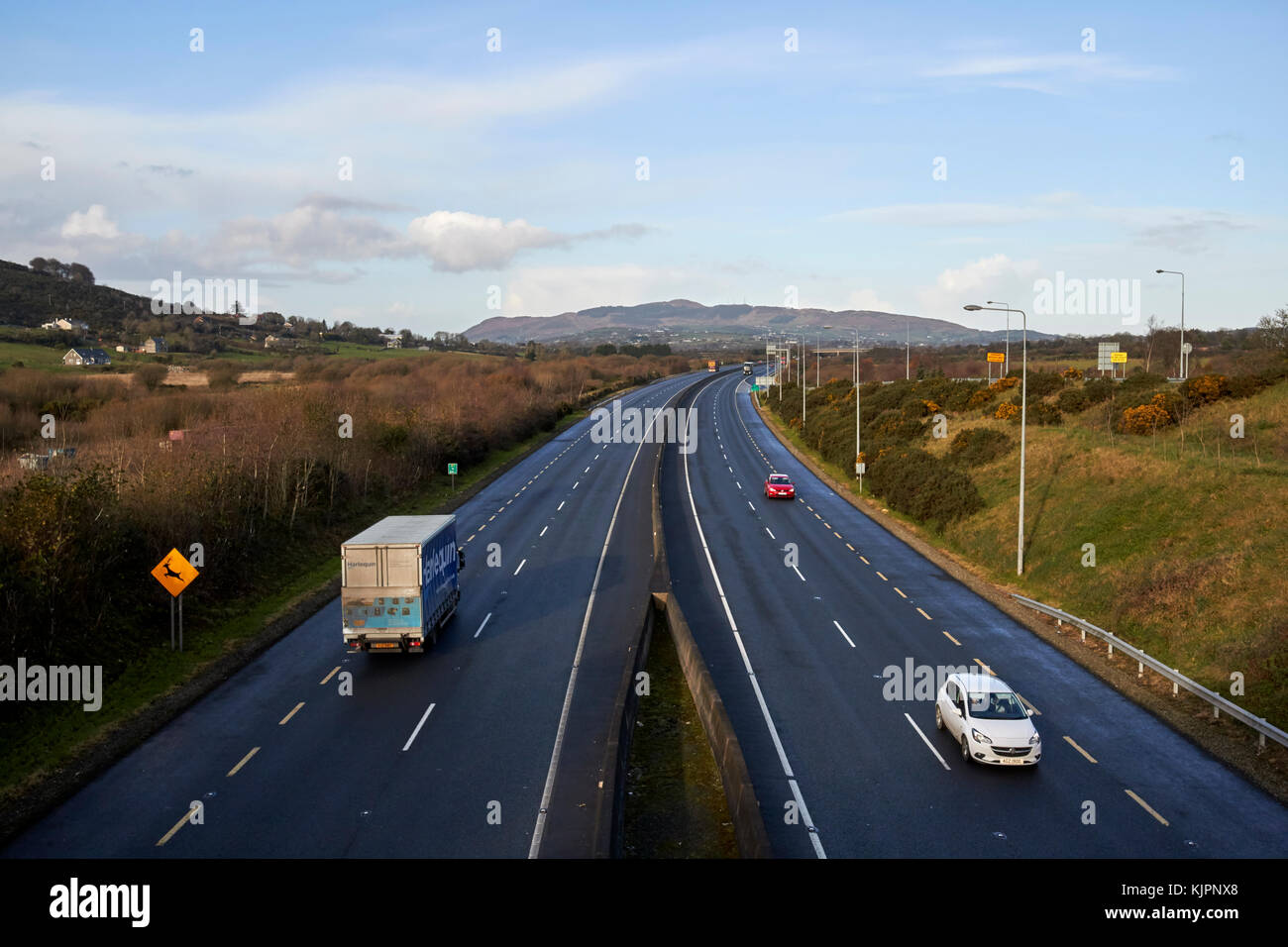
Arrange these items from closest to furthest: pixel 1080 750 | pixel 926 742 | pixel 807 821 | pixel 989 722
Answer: pixel 807 821
pixel 989 722
pixel 1080 750
pixel 926 742

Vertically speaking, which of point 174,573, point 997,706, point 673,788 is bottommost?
point 673,788

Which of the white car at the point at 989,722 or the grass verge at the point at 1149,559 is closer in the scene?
the white car at the point at 989,722

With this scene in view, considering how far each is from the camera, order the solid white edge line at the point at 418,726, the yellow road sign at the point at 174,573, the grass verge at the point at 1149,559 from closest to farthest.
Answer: the solid white edge line at the point at 418,726
the grass verge at the point at 1149,559
the yellow road sign at the point at 174,573

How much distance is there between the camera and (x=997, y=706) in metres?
17.7

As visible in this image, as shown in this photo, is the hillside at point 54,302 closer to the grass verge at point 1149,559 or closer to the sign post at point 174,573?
the sign post at point 174,573

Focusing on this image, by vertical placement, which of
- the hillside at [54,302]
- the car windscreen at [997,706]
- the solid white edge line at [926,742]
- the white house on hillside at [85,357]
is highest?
the hillside at [54,302]

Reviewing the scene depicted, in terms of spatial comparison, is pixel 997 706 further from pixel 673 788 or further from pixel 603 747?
pixel 603 747

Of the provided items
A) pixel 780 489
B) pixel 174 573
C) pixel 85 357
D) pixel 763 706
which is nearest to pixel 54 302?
pixel 85 357

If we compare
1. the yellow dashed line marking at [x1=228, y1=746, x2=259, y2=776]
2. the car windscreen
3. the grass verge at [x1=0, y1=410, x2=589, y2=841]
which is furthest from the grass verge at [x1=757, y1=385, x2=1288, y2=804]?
the grass verge at [x1=0, y1=410, x2=589, y2=841]

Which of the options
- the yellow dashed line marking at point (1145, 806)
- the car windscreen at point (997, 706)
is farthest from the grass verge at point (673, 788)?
the yellow dashed line marking at point (1145, 806)

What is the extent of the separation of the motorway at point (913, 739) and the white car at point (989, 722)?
37 centimetres

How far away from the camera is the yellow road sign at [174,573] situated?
72.7ft

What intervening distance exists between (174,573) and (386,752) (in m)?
8.72
